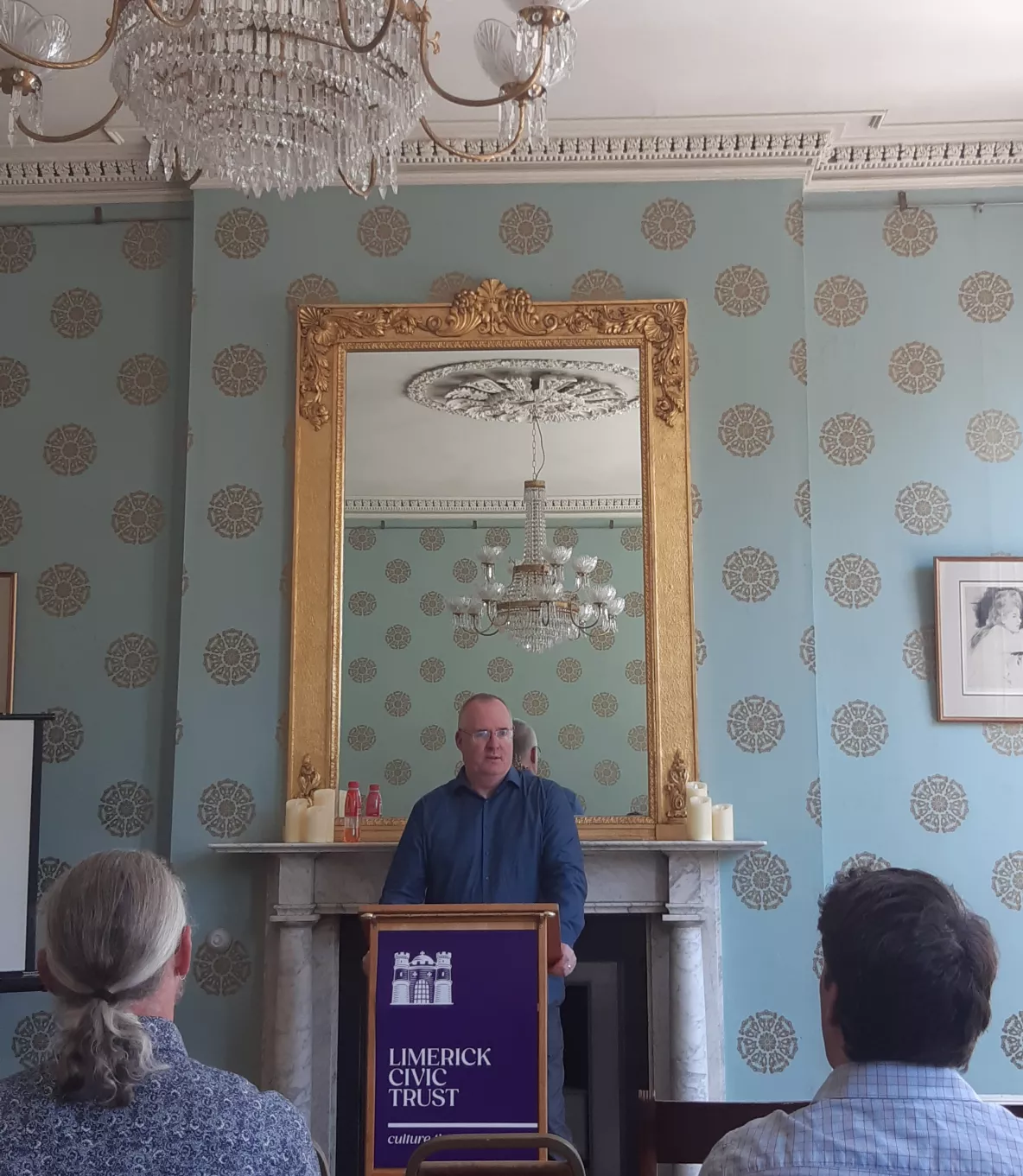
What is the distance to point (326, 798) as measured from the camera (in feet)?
13.2

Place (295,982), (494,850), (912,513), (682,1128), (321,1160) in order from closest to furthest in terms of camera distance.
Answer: (321,1160) < (682,1128) < (494,850) < (295,982) < (912,513)

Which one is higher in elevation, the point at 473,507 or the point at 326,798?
the point at 473,507

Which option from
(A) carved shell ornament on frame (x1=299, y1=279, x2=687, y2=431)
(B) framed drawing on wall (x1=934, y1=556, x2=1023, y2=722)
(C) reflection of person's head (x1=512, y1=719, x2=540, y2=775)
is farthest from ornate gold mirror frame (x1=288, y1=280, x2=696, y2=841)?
(B) framed drawing on wall (x1=934, y1=556, x2=1023, y2=722)

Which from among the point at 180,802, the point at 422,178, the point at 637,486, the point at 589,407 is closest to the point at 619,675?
the point at 637,486

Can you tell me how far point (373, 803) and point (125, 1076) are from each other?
273cm

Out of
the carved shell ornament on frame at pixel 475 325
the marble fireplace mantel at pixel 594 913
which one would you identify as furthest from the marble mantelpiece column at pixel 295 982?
the carved shell ornament on frame at pixel 475 325

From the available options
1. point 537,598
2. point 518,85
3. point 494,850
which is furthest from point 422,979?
point 518,85

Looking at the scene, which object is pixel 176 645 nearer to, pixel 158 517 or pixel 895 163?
pixel 158 517

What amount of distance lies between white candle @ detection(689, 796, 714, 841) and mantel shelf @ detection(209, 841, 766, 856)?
0.04m

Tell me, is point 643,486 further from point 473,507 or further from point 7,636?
point 7,636

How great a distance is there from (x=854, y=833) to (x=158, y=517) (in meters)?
2.60

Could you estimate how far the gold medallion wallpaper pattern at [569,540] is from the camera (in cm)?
411

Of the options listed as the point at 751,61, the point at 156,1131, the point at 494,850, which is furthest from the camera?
the point at 751,61

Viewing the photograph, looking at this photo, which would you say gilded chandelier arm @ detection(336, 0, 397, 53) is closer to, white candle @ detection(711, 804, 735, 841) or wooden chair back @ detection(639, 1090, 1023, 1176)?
wooden chair back @ detection(639, 1090, 1023, 1176)
